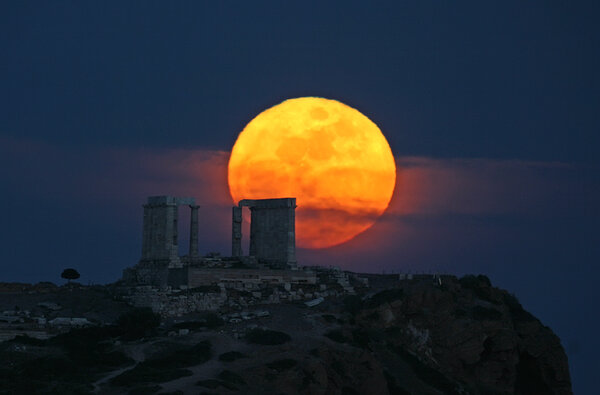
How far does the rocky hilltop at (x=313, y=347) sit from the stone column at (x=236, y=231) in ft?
34.9

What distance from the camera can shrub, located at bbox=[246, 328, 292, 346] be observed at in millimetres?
60281

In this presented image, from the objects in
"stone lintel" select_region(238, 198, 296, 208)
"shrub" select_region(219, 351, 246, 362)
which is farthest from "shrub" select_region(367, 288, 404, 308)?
"shrub" select_region(219, 351, 246, 362)

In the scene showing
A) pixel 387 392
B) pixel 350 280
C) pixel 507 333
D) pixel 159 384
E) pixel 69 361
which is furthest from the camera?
pixel 350 280

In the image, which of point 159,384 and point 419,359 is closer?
point 159,384

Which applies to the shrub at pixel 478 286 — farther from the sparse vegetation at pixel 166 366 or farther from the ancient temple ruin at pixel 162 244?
the sparse vegetation at pixel 166 366

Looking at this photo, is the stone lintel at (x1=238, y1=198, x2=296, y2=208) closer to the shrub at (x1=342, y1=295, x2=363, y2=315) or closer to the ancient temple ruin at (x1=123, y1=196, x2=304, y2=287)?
the ancient temple ruin at (x1=123, y1=196, x2=304, y2=287)

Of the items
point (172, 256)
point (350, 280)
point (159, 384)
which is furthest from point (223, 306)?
point (159, 384)

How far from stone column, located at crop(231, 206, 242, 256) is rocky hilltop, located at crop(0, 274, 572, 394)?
1065 centimetres

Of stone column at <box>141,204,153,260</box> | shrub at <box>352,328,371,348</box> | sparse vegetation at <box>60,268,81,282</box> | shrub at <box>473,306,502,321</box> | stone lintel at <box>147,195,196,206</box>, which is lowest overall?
shrub at <box>352,328,371,348</box>

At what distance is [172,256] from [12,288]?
11.9 meters

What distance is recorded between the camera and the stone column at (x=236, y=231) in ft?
267

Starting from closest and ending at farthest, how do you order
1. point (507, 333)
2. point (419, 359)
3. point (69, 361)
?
point (69, 361) < point (419, 359) < point (507, 333)

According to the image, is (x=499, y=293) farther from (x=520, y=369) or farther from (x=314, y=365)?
(x=314, y=365)

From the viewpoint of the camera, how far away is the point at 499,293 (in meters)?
81.1
